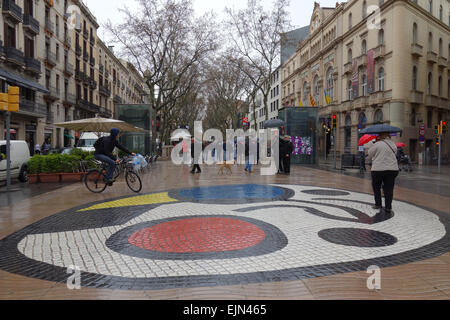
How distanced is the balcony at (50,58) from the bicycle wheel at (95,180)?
2754 centimetres

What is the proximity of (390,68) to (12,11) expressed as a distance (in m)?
31.4

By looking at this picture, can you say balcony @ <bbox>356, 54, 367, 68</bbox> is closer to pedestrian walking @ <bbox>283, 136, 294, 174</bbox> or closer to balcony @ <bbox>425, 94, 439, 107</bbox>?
balcony @ <bbox>425, 94, 439, 107</bbox>

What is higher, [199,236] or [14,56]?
[14,56]

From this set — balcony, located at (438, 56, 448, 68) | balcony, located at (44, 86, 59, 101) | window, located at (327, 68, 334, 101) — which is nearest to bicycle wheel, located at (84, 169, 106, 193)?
balcony, located at (44, 86, 59, 101)

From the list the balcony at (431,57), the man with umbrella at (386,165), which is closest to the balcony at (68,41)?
the balcony at (431,57)

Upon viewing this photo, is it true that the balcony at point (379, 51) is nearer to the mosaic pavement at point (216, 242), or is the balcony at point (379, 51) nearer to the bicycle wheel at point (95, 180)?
the mosaic pavement at point (216, 242)

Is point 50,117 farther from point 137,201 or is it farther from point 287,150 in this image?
point 137,201

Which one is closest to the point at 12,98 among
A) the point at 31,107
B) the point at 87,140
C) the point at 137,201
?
the point at 137,201

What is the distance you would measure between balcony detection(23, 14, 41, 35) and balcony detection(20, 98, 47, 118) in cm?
621

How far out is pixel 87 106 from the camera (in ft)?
140

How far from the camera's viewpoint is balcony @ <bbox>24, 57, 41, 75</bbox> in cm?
2870
